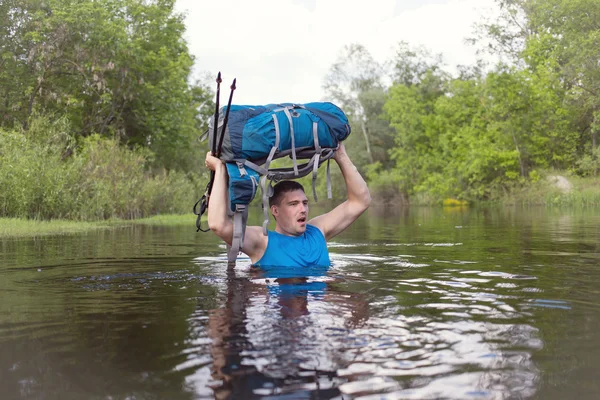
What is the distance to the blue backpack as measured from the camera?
20.5 feet

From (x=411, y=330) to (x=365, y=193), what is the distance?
331 centimetres

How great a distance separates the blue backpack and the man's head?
10.4 inches

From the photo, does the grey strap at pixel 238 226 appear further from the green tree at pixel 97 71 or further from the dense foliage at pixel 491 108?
the dense foliage at pixel 491 108

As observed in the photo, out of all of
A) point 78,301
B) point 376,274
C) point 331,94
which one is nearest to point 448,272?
point 376,274

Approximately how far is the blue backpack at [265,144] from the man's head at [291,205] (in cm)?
26

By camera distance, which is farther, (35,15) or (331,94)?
(331,94)

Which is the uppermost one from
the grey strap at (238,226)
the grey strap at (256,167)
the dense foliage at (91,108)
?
the dense foliage at (91,108)

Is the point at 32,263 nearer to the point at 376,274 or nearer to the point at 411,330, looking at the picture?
the point at 376,274

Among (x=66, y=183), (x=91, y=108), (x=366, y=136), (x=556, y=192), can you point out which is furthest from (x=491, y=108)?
(x=66, y=183)

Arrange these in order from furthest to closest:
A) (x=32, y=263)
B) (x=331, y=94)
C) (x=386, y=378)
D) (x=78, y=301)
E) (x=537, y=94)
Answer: (x=331, y=94) < (x=537, y=94) < (x=32, y=263) < (x=78, y=301) < (x=386, y=378)

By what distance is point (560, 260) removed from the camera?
8.62 meters

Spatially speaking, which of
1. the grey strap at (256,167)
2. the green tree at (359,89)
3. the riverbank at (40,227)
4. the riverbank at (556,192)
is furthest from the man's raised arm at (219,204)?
the green tree at (359,89)

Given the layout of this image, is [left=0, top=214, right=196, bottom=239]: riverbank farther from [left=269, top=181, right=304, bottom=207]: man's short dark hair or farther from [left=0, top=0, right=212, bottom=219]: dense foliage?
[left=269, top=181, right=304, bottom=207]: man's short dark hair

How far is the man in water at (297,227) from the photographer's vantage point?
694cm
